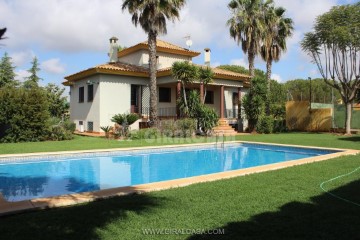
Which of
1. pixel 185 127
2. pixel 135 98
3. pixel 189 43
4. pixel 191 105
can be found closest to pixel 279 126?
pixel 191 105

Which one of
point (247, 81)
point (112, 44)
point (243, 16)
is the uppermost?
point (243, 16)

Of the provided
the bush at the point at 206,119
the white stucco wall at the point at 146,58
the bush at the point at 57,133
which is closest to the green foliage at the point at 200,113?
the bush at the point at 206,119

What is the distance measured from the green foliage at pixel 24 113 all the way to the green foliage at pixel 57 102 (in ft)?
55.3

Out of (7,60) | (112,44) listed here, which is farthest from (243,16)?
(7,60)

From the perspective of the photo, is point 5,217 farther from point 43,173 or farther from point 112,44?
point 112,44

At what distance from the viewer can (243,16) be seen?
25.2m

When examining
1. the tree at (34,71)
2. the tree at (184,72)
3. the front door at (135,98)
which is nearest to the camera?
the tree at (184,72)

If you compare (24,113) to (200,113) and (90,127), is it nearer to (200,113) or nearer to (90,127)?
(90,127)

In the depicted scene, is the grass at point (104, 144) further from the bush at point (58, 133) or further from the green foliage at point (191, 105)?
the green foliage at point (191, 105)

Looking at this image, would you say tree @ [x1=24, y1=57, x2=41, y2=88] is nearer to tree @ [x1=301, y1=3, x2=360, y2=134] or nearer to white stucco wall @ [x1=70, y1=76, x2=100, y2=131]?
white stucco wall @ [x1=70, y1=76, x2=100, y2=131]

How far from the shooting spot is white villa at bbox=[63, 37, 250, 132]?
71.8ft

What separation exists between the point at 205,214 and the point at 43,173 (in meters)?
7.12

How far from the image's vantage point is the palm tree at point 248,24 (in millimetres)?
25047

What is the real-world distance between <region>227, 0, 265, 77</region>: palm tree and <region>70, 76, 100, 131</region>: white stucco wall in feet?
37.8
